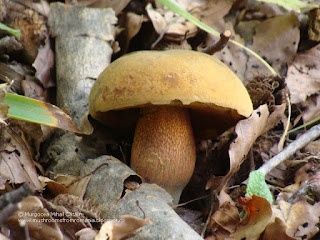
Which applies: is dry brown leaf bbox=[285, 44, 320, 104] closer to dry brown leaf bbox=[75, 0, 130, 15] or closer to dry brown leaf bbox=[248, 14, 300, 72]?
dry brown leaf bbox=[248, 14, 300, 72]

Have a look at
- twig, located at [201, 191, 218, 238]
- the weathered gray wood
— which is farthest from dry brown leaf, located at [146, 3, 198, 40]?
twig, located at [201, 191, 218, 238]

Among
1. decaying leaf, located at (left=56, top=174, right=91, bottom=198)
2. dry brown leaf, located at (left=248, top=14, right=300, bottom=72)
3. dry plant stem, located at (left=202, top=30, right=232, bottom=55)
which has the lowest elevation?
decaying leaf, located at (left=56, top=174, right=91, bottom=198)

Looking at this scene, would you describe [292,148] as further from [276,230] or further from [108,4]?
[108,4]

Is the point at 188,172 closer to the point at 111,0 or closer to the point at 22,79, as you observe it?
the point at 22,79

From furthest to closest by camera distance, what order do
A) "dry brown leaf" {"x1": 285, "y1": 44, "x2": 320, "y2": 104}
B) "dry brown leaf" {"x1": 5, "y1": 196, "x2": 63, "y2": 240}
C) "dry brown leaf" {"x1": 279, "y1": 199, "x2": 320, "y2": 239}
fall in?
"dry brown leaf" {"x1": 285, "y1": 44, "x2": 320, "y2": 104} < "dry brown leaf" {"x1": 279, "y1": 199, "x2": 320, "y2": 239} < "dry brown leaf" {"x1": 5, "y1": 196, "x2": 63, "y2": 240}

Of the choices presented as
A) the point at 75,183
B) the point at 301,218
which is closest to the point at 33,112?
the point at 75,183

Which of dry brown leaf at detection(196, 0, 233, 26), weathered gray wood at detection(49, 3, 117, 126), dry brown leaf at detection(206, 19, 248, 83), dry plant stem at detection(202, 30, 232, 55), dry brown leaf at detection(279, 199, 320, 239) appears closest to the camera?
dry brown leaf at detection(279, 199, 320, 239)

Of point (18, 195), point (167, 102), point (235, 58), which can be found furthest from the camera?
point (235, 58)

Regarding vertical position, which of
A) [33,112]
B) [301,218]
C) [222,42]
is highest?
[222,42]
